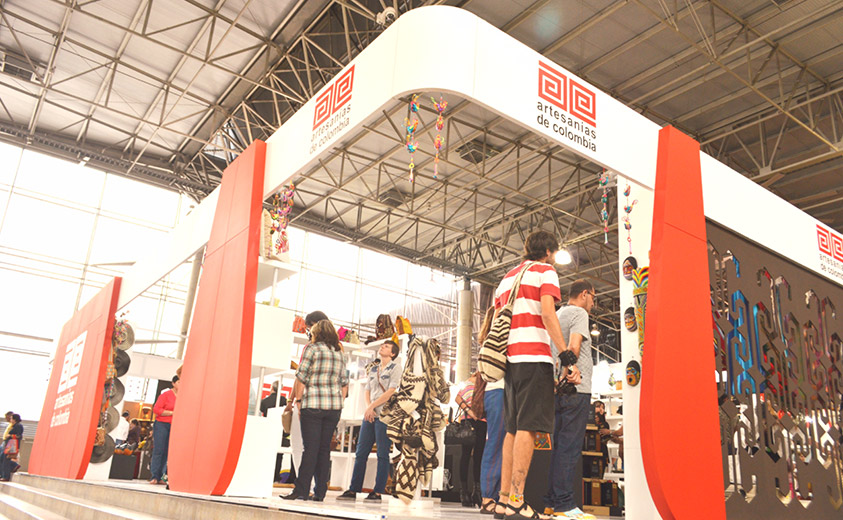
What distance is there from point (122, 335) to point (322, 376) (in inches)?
187

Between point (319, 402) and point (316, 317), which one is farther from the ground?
point (316, 317)

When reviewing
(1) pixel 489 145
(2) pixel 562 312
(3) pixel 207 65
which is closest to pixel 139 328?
(3) pixel 207 65

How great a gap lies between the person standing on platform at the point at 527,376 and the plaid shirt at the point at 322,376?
1376 mm

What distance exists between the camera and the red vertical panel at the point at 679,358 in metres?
3.29

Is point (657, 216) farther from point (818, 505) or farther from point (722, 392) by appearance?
point (818, 505)

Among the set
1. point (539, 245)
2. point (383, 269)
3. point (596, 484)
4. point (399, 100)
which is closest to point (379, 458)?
point (596, 484)

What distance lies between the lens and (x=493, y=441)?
3.70 metres

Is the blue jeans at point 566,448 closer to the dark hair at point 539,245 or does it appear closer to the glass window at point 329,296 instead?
the dark hair at point 539,245

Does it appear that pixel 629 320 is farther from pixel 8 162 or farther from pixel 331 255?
pixel 8 162

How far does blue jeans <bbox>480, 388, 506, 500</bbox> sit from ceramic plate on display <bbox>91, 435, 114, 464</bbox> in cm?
550

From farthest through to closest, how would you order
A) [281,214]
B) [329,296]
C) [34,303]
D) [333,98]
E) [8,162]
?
[329,296] < [34,303] < [8,162] < [281,214] < [333,98]

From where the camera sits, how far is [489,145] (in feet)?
40.8

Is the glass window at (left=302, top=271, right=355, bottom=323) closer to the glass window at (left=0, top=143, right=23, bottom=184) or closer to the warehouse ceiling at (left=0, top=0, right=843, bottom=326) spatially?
the warehouse ceiling at (left=0, top=0, right=843, bottom=326)

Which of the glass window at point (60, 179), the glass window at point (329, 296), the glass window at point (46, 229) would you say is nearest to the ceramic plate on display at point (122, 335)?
the glass window at point (46, 229)
